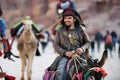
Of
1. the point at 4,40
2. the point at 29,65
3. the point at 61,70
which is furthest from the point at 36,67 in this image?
the point at 61,70

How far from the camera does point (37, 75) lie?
512 cm

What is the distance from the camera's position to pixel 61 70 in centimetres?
Answer: 391

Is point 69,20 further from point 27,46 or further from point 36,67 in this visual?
point 36,67

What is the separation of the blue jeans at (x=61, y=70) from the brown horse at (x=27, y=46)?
101 cm

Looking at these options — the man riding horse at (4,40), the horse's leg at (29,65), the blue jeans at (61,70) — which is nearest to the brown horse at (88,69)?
the blue jeans at (61,70)

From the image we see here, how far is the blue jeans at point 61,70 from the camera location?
12.8 ft

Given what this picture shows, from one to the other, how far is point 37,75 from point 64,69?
1.26 m

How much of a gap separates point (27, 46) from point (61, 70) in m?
1.22

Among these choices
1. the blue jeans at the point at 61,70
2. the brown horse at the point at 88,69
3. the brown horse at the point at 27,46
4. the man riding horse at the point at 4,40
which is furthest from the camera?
the brown horse at the point at 27,46

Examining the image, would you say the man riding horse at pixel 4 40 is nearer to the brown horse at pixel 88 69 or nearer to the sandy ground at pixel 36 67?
the sandy ground at pixel 36 67

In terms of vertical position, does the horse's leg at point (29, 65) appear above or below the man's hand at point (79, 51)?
below

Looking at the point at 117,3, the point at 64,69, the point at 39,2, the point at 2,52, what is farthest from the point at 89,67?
the point at 117,3

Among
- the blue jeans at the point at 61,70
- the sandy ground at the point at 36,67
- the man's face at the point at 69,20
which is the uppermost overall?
the man's face at the point at 69,20

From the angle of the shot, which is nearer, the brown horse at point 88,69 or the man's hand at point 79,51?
the brown horse at point 88,69
